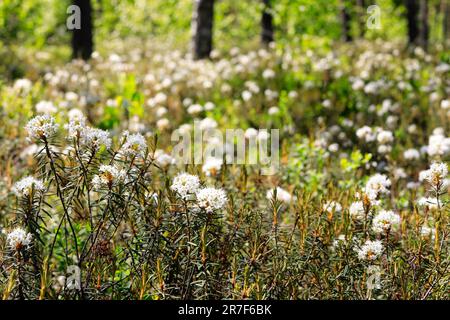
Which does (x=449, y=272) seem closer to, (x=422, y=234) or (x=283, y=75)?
(x=422, y=234)

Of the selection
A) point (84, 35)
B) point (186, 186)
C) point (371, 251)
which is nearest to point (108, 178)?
point (186, 186)

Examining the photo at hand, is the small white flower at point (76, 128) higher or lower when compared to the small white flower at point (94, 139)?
higher

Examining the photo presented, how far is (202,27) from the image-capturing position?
1024 centimetres

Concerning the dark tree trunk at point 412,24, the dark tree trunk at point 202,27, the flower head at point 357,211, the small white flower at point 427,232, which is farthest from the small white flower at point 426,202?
the dark tree trunk at point 412,24

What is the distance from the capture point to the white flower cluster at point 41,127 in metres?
2.31

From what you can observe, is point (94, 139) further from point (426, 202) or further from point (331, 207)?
point (426, 202)

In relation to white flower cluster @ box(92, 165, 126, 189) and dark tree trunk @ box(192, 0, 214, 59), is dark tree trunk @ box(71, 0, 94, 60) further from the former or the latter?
white flower cluster @ box(92, 165, 126, 189)

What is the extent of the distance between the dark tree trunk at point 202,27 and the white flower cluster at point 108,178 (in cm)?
808

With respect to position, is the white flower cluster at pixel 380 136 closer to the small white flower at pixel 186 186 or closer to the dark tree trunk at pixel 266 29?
the small white flower at pixel 186 186

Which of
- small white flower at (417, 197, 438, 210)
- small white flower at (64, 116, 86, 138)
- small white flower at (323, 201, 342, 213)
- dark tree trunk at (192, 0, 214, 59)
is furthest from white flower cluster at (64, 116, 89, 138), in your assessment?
dark tree trunk at (192, 0, 214, 59)

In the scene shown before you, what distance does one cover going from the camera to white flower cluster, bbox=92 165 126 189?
7.60 feet

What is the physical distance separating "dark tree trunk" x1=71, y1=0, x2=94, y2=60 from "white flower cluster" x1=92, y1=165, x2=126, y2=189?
356 inches

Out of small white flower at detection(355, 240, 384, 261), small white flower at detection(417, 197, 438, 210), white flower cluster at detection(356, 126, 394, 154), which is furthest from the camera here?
white flower cluster at detection(356, 126, 394, 154)

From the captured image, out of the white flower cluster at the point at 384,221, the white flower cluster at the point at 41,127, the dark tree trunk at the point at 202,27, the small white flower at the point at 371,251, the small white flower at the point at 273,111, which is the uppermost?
the dark tree trunk at the point at 202,27
